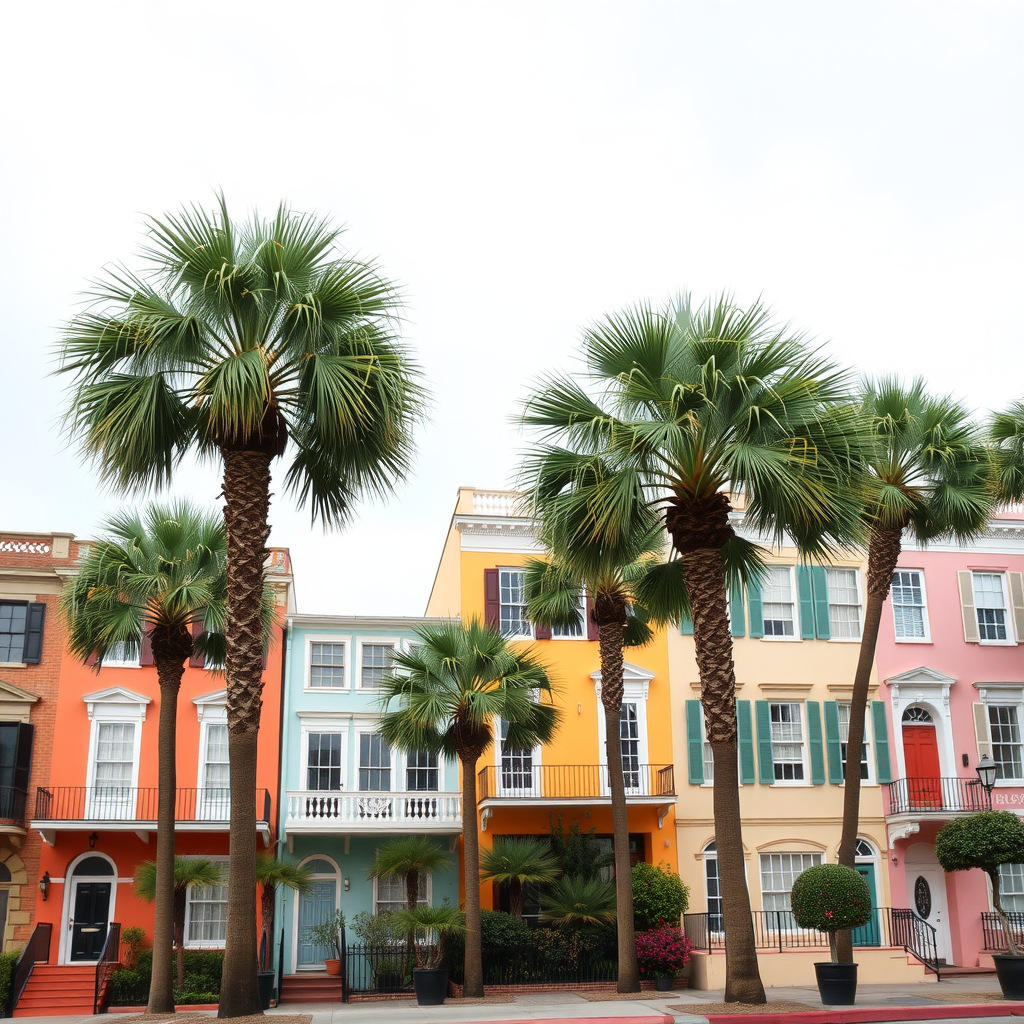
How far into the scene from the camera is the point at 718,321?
1400 centimetres

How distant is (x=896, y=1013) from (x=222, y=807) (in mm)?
15561

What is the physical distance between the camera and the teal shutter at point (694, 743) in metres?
25.8

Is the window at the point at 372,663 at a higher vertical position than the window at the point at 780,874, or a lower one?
higher

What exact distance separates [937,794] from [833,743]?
8.90 feet

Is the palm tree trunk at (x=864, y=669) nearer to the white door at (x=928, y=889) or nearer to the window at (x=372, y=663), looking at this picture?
the white door at (x=928, y=889)

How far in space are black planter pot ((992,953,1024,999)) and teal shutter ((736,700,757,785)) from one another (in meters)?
9.57

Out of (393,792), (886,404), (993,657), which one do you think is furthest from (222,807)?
(993,657)

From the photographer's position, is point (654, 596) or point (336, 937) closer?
point (654, 596)

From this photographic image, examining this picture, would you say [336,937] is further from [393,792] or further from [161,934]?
[161,934]

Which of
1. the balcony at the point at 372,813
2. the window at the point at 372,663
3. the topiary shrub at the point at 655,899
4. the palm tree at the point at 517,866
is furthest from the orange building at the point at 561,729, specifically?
the window at the point at 372,663

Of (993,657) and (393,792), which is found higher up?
(993,657)

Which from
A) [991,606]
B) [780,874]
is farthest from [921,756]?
[780,874]

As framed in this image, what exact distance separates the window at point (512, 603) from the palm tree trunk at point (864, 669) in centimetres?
953

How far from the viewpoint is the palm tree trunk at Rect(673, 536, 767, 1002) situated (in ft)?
42.1
